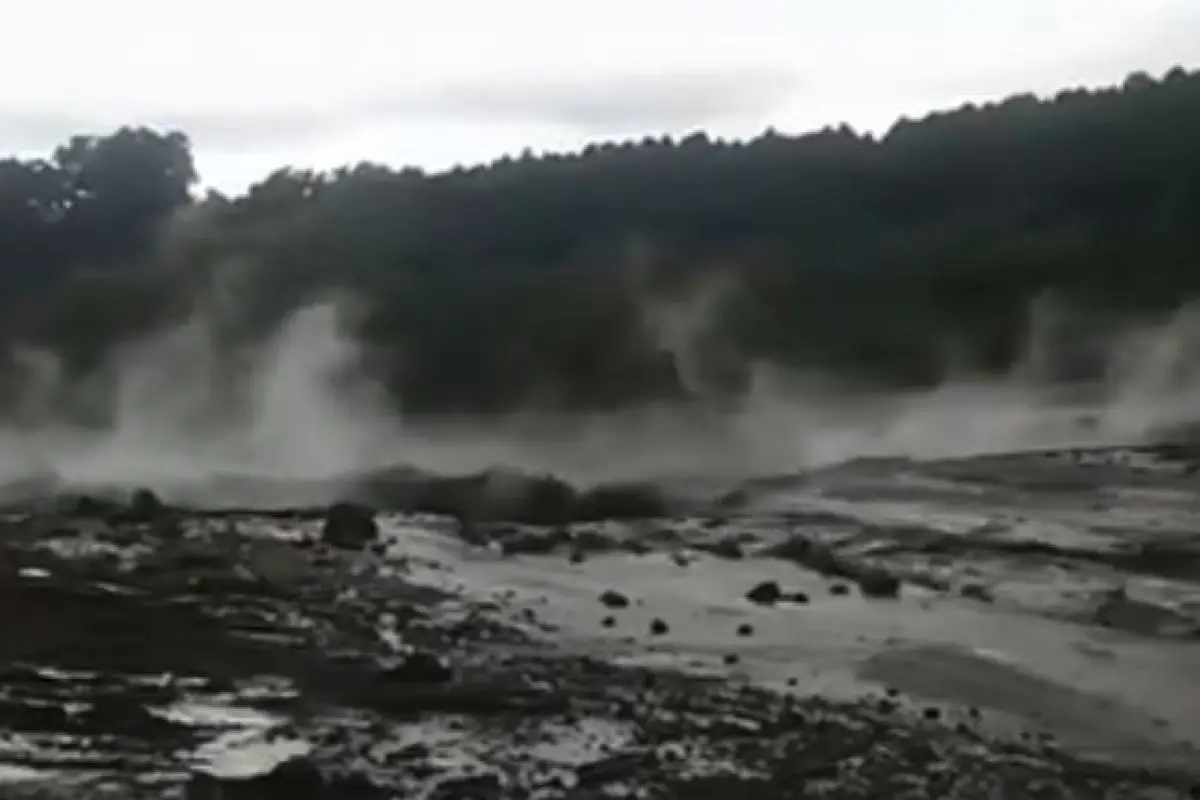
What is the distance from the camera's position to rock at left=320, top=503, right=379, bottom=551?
A: 16.7 m

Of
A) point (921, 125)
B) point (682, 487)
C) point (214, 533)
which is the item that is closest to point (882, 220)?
point (921, 125)

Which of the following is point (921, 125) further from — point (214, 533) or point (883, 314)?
point (214, 533)

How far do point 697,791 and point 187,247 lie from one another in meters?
50.3

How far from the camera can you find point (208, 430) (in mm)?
41469

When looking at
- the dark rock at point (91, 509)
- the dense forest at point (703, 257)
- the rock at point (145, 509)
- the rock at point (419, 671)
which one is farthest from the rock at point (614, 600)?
the dense forest at point (703, 257)

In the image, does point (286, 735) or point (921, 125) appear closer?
point (286, 735)

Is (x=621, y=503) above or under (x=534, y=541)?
under

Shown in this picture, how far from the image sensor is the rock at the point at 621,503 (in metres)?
21.4

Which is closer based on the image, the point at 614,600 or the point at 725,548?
the point at 614,600

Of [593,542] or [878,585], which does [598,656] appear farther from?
[593,542]

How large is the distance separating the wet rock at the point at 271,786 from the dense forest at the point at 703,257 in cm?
3519

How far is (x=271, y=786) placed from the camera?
7.31 metres

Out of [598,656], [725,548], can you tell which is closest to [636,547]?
[725,548]

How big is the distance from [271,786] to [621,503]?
16.0m
